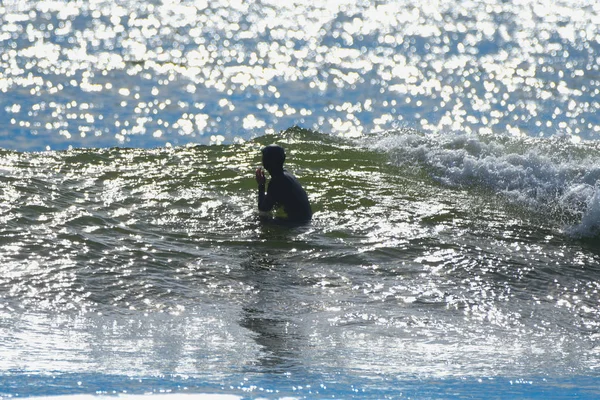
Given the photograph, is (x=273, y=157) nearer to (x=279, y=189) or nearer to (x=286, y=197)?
(x=279, y=189)

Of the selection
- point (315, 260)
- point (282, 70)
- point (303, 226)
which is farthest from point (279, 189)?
point (282, 70)

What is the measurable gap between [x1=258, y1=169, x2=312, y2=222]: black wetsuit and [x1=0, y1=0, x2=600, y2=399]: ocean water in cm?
19

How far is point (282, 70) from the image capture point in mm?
19969

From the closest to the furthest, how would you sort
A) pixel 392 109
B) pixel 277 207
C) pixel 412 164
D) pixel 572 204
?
1. pixel 277 207
2. pixel 572 204
3. pixel 412 164
4. pixel 392 109

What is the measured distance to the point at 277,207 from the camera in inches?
402

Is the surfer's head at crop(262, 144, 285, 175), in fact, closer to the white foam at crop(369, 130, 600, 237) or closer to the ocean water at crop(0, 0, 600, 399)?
the ocean water at crop(0, 0, 600, 399)

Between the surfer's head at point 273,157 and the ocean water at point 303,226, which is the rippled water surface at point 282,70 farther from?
the surfer's head at point 273,157

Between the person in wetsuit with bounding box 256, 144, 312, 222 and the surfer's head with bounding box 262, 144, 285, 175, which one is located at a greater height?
the surfer's head with bounding box 262, 144, 285, 175

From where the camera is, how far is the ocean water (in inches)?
217

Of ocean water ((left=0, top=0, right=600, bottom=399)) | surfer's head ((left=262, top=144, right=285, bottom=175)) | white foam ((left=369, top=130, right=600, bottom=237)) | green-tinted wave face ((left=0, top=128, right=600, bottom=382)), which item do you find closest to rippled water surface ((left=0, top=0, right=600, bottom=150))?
ocean water ((left=0, top=0, right=600, bottom=399))

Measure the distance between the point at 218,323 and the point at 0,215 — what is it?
377cm

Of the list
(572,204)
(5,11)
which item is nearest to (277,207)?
(572,204)

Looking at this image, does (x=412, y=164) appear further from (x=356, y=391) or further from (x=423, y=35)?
(x=423, y=35)

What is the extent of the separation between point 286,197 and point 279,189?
0.44 feet
